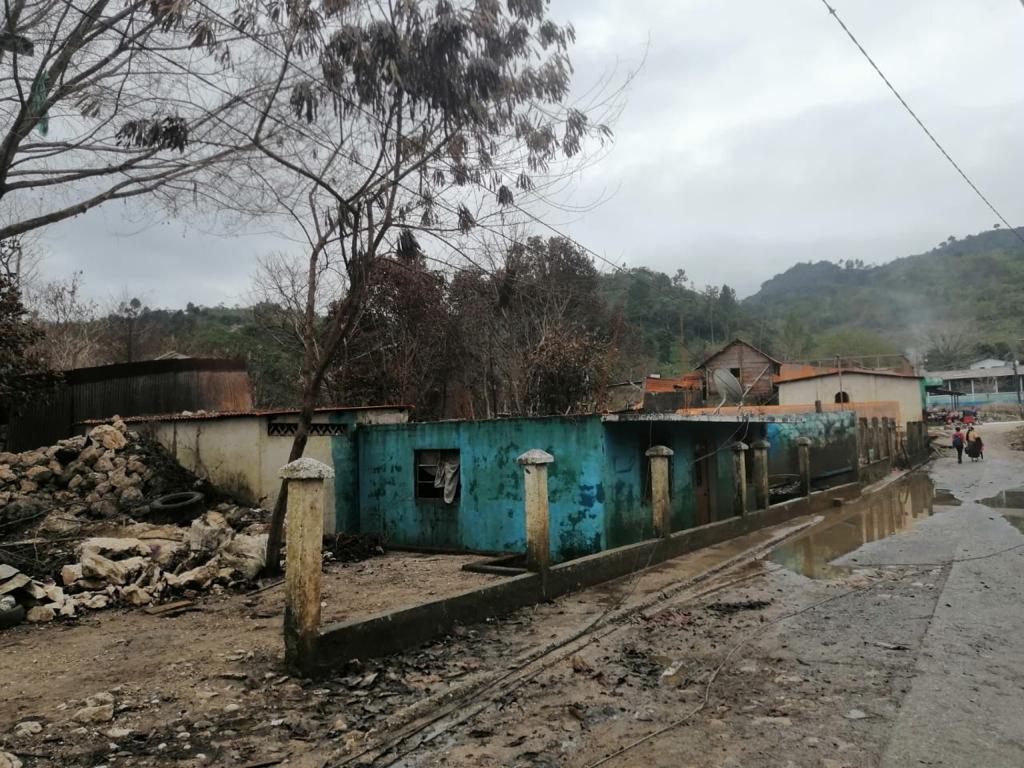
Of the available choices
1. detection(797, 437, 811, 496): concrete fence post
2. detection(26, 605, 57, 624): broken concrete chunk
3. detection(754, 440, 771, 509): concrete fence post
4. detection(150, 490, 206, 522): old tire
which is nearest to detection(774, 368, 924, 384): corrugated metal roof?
detection(797, 437, 811, 496): concrete fence post

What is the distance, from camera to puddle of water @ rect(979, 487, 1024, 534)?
47.6 ft

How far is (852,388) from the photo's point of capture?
1508 inches

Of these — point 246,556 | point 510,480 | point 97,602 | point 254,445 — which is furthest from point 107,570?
point 510,480

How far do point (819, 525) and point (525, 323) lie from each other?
1187 cm

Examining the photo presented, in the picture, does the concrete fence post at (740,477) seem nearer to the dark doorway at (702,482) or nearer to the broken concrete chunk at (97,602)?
the dark doorway at (702,482)

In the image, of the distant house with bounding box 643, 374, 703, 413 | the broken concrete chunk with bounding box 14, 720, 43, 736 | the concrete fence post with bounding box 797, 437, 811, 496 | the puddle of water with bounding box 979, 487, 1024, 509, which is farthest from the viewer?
the distant house with bounding box 643, 374, 703, 413

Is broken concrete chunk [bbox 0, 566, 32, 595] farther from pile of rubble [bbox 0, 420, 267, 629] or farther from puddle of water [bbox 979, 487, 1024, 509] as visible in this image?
puddle of water [bbox 979, 487, 1024, 509]

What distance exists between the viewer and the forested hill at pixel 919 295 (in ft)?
323

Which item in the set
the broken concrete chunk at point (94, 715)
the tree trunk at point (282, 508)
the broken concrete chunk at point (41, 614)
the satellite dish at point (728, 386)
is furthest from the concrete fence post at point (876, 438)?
the broken concrete chunk at point (94, 715)

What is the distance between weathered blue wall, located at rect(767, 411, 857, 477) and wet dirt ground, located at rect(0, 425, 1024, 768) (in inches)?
477

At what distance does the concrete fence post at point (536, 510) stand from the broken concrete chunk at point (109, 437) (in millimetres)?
9472

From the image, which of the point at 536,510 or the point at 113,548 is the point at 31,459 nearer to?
the point at 113,548

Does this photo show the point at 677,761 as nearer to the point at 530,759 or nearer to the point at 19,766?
the point at 530,759

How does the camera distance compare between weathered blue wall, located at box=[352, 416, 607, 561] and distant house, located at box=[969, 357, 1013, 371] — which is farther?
distant house, located at box=[969, 357, 1013, 371]
